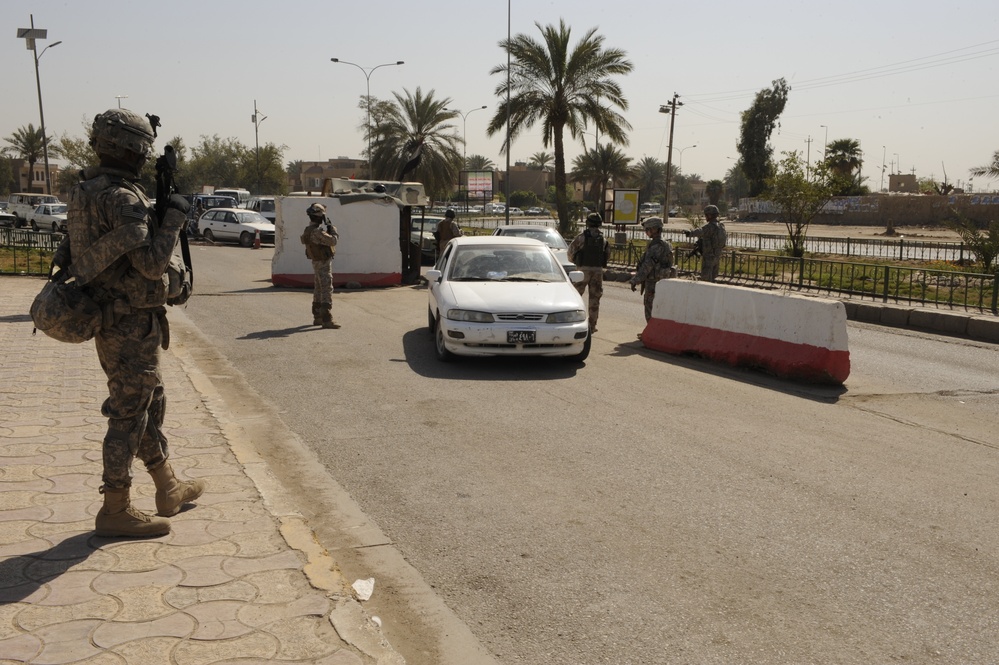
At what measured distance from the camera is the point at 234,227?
39.6 metres

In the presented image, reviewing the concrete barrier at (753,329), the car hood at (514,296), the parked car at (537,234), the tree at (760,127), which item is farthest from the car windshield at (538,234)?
the tree at (760,127)

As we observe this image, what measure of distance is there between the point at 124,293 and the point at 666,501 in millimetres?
3367

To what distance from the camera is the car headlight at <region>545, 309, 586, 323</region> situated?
10530mm

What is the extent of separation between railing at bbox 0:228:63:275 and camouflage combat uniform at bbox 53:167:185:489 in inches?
772

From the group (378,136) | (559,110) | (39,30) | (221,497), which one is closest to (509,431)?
(221,497)

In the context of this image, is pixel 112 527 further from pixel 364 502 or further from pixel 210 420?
pixel 210 420

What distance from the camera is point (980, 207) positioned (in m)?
55.0

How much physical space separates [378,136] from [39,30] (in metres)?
19.0

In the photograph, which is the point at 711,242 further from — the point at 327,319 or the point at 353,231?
the point at 353,231

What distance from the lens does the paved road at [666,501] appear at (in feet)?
13.6

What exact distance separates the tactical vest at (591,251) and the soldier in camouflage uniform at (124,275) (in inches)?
366

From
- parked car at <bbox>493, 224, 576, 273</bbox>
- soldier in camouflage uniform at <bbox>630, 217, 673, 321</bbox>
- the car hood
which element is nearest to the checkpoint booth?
parked car at <bbox>493, 224, 576, 273</bbox>


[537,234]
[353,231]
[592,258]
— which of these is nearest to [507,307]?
[592,258]

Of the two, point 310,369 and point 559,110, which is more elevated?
point 559,110
